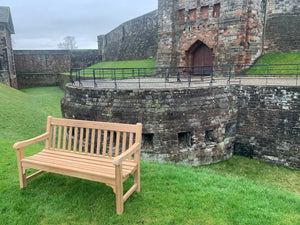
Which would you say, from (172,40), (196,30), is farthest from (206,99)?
(172,40)

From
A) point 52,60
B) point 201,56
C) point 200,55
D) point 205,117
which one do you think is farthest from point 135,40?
point 205,117

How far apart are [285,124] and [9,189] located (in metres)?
9.08

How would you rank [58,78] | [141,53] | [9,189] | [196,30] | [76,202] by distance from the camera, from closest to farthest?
[76,202] < [9,189] < [196,30] < [141,53] < [58,78]

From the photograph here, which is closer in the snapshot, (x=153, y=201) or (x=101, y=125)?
(x=153, y=201)

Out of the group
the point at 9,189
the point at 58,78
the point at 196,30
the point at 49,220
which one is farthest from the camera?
the point at 58,78

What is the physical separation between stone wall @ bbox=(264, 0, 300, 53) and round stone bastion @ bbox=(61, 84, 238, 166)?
833 centimetres

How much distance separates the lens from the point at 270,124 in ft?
30.1

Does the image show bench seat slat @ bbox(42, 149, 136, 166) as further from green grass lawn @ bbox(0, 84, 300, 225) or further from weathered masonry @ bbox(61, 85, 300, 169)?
weathered masonry @ bbox(61, 85, 300, 169)

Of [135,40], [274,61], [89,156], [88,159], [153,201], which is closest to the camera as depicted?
[153,201]

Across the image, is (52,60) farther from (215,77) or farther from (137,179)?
(137,179)

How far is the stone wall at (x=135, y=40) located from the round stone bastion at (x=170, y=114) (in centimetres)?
1637

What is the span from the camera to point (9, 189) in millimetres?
4074

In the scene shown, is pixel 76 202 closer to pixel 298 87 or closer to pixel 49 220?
pixel 49 220

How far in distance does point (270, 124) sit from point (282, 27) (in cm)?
886
